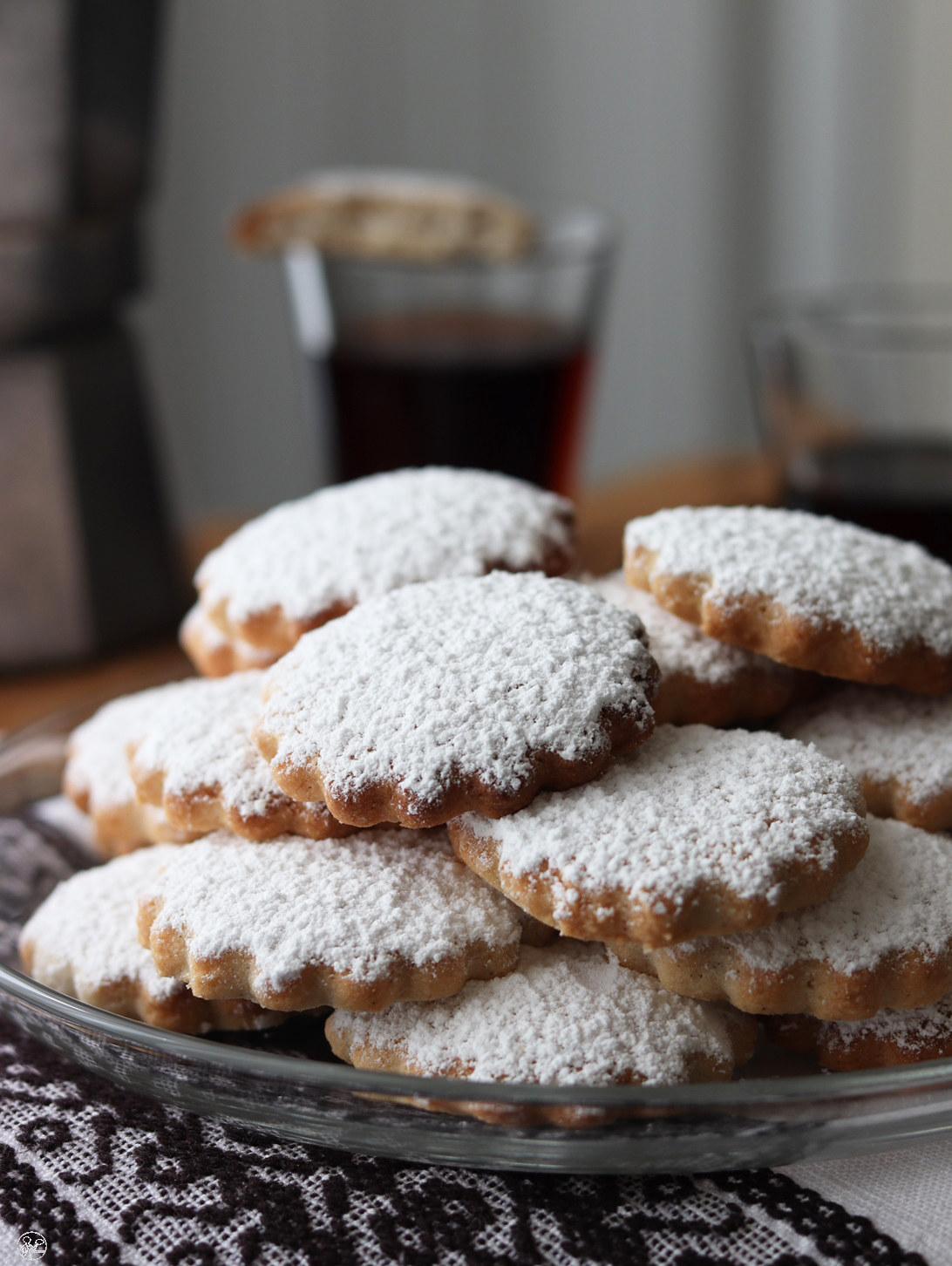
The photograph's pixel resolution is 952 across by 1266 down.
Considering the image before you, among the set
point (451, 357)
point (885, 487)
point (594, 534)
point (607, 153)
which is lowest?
point (594, 534)

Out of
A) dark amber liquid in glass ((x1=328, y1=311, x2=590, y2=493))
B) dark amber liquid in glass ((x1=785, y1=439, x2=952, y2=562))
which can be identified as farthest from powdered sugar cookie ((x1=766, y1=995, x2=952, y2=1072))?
dark amber liquid in glass ((x1=328, y1=311, x2=590, y2=493))

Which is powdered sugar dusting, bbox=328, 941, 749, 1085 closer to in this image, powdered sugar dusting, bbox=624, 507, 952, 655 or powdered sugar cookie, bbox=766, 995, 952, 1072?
powdered sugar cookie, bbox=766, 995, 952, 1072

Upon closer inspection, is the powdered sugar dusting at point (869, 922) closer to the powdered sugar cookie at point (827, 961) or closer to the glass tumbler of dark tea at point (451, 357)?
the powdered sugar cookie at point (827, 961)

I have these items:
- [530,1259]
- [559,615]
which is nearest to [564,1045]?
[530,1259]

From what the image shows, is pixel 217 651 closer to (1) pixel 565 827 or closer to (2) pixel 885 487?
(1) pixel 565 827

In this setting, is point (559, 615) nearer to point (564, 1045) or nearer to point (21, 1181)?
point (564, 1045)

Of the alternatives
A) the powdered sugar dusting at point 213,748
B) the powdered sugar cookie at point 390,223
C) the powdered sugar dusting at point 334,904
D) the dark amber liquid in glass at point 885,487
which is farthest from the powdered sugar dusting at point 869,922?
the powdered sugar cookie at point 390,223

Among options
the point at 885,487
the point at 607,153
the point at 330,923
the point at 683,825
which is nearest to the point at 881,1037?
the point at 683,825
